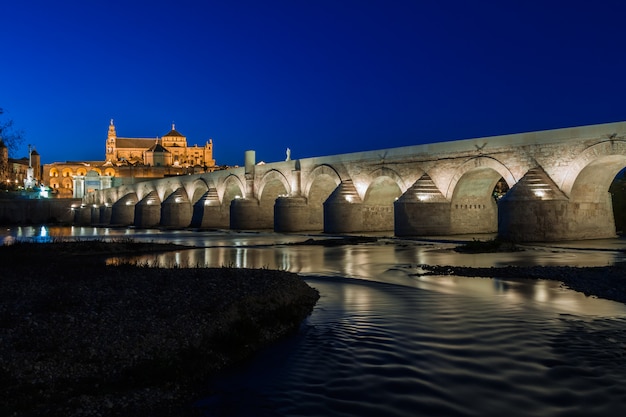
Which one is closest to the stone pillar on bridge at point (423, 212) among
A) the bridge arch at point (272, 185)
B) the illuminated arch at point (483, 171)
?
the illuminated arch at point (483, 171)

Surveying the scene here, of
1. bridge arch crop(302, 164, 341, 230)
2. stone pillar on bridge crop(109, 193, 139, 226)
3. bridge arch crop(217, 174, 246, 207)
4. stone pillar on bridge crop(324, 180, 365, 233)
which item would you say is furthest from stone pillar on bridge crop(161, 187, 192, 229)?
stone pillar on bridge crop(324, 180, 365, 233)

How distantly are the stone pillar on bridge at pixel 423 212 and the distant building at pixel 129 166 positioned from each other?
65111 mm

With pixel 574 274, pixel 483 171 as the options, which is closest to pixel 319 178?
pixel 483 171

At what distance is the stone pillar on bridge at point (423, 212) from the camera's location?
2741 centimetres

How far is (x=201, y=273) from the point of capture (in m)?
11.0

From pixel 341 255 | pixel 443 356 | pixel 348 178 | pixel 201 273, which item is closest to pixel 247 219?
pixel 348 178

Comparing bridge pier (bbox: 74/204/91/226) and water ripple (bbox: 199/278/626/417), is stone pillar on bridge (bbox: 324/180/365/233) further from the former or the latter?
bridge pier (bbox: 74/204/91/226)

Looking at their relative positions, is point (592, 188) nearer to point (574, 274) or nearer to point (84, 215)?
point (574, 274)

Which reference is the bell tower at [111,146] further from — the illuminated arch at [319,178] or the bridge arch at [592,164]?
the bridge arch at [592,164]

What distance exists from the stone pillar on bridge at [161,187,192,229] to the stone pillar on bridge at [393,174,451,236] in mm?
28193

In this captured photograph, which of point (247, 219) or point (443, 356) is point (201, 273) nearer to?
point (443, 356)

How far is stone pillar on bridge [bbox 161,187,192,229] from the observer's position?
50656 millimetres

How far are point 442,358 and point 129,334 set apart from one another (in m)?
3.49

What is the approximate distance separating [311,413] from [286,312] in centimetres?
343
